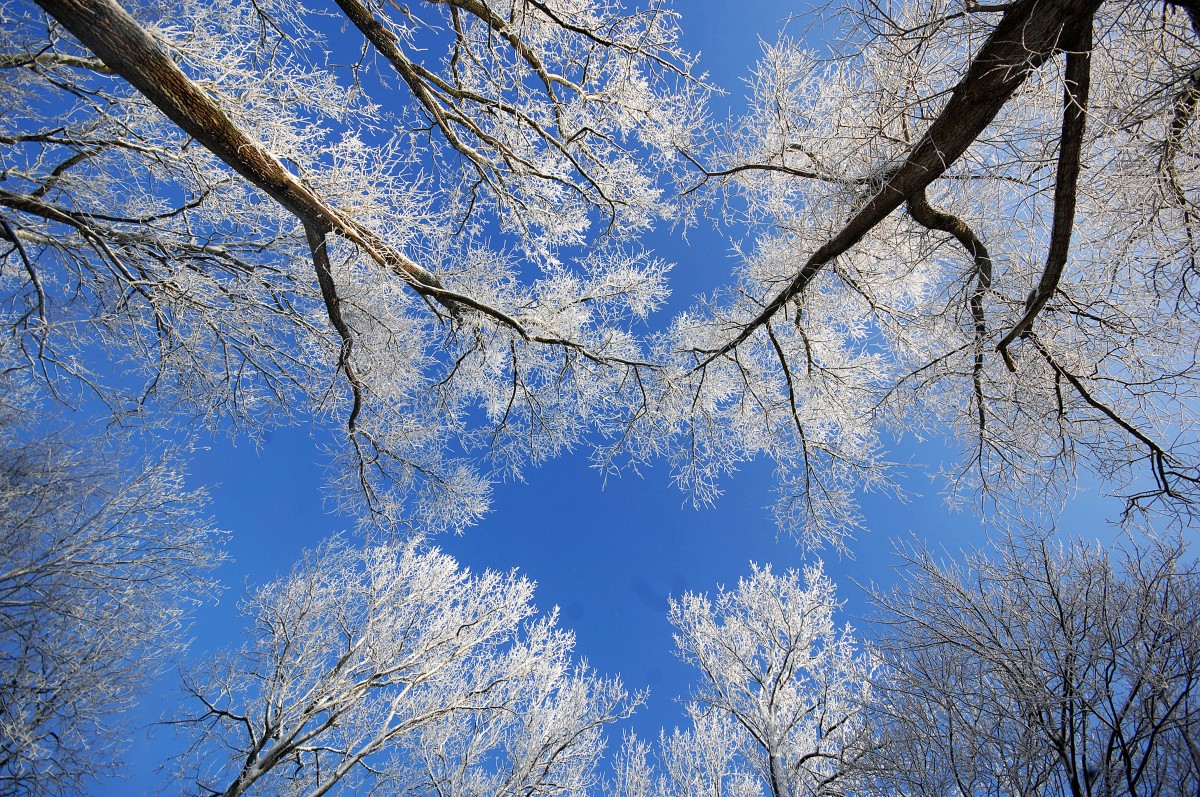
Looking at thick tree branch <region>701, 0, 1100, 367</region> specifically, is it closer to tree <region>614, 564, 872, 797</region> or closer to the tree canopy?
the tree canopy

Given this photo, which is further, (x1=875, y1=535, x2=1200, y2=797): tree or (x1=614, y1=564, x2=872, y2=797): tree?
(x1=614, y1=564, x2=872, y2=797): tree

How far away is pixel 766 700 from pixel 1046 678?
188 inches

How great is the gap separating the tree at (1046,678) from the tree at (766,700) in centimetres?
244

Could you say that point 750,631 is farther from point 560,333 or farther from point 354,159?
point 354,159

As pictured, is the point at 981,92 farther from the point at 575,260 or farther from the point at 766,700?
the point at 766,700

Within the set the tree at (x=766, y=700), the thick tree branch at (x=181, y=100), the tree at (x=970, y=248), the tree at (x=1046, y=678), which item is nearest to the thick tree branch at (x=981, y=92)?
the tree at (x=970, y=248)

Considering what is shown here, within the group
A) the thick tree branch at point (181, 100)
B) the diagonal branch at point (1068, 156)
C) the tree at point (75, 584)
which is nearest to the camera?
the diagonal branch at point (1068, 156)

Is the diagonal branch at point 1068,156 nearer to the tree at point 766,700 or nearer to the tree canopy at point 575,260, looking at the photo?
the tree canopy at point 575,260

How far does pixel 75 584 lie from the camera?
6418 millimetres

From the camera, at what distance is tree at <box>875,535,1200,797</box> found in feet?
12.5

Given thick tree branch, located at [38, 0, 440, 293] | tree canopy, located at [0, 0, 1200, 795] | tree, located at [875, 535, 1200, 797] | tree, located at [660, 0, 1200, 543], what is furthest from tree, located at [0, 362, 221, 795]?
tree, located at [875, 535, 1200, 797]

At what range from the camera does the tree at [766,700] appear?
24.9 ft

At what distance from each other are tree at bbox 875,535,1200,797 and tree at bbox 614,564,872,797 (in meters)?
2.44

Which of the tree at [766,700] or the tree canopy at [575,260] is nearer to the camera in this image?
the tree canopy at [575,260]
